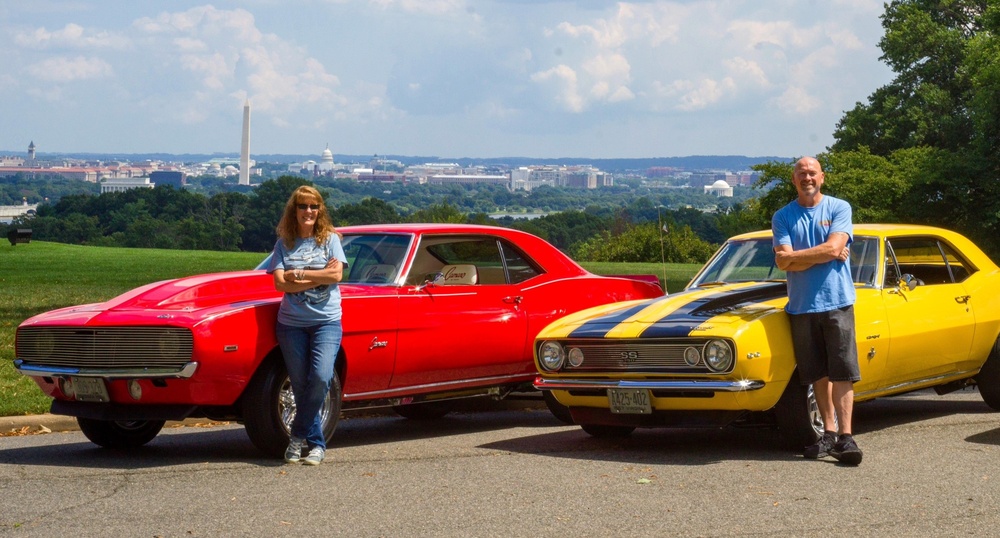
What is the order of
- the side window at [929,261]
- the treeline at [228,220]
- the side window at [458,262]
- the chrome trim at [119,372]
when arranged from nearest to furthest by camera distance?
1. the chrome trim at [119,372]
2. the side window at [458,262]
3. the side window at [929,261]
4. the treeline at [228,220]

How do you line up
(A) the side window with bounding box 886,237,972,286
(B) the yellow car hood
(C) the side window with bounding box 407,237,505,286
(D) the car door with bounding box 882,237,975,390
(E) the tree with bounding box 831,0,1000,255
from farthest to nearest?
(E) the tree with bounding box 831,0,1000,255
(A) the side window with bounding box 886,237,972,286
(C) the side window with bounding box 407,237,505,286
(D) the car door with bounding box 882,237,975,390
(B) the yellow car hood

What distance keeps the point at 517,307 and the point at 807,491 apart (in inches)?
135

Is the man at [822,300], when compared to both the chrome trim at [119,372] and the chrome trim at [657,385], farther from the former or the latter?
the chrome trim at [119,372]

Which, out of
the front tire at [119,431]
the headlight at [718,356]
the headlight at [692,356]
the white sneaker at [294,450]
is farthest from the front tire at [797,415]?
the front tire at [119,431]

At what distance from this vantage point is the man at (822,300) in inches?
320

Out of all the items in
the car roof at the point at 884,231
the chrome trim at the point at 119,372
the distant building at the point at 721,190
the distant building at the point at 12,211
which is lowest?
the distant building at the point at 12,211

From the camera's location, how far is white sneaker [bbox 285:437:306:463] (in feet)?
27.2

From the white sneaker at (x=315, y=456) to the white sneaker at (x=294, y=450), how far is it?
0.18 feet

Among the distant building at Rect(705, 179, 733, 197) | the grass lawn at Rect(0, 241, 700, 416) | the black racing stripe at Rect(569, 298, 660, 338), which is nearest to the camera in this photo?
the black racing stripe at Rect(569, 298, 660, 338)

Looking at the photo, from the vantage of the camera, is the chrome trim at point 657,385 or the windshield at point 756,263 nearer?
the chrome trim at point 657,385

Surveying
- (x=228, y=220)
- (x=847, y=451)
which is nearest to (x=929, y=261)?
(x=847, y=451)

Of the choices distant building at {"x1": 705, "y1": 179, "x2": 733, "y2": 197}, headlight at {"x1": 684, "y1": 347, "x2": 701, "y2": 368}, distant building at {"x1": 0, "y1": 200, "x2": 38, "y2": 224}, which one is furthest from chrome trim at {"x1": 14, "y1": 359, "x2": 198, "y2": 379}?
distant building at {"x1": 705, "y1": 179, "x2": 733, "y2": 197}

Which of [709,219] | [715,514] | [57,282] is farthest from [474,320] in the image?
[709,219]

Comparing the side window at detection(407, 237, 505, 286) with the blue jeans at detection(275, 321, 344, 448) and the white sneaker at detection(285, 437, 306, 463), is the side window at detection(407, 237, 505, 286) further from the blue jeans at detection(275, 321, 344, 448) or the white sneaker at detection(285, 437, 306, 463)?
the white sneaker at detection(285, 437, 306, 463)
